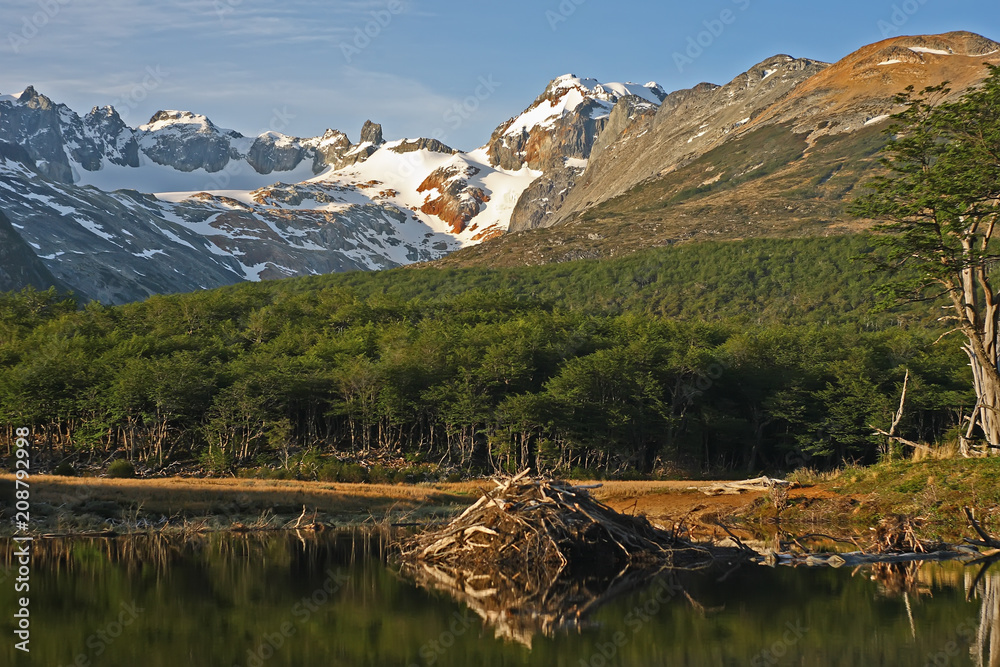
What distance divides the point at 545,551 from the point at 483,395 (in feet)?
113

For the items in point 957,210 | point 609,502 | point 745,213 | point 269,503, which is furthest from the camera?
point 745,213

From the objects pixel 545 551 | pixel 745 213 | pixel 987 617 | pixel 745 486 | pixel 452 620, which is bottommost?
pixel 452 620

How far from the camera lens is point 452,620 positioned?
16375 mm

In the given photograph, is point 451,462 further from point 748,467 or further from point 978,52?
point 978,52

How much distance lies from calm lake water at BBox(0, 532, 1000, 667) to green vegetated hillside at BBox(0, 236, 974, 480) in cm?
2864

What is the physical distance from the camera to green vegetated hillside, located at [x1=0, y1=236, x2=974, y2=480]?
2084 inches

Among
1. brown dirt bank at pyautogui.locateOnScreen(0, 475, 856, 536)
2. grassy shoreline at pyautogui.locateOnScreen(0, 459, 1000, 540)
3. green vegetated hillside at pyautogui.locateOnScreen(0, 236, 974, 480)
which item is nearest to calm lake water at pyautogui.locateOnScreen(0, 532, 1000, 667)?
grassy shoreline at pyautogui.locateOnScreen(0, 459, 1000, 540)

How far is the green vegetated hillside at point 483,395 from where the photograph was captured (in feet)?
174

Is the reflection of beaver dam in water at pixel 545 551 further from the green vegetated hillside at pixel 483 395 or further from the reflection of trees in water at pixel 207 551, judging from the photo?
the green vegetated hillside at pixel 483 395

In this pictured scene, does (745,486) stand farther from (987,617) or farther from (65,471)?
(65,471)

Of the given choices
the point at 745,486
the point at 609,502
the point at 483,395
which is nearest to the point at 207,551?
Result: the point at 609,502

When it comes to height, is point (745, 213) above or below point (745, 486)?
above

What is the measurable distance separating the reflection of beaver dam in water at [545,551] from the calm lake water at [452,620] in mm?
746

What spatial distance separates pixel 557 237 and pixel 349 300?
92.2m
